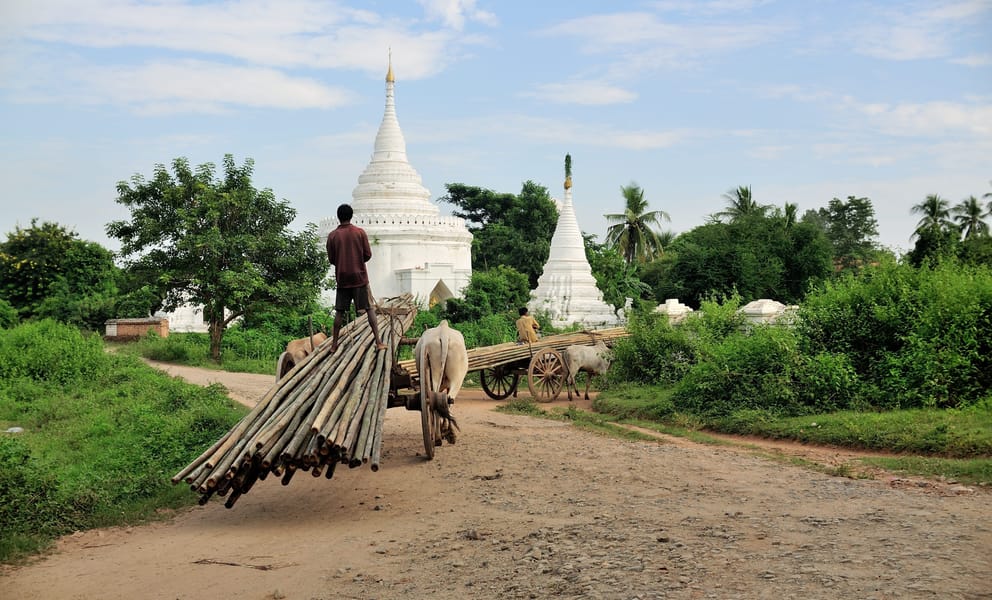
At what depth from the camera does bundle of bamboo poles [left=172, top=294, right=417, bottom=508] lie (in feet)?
22.6

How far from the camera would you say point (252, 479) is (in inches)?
282

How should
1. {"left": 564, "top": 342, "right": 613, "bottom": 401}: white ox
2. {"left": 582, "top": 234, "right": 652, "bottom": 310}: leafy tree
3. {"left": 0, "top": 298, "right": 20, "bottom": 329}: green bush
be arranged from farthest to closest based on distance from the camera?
1. {"left": 582, "top": 234, "right": 652, "bottom": 310}: leafy tree
2. {"left": 0, "top": 298, "right": 20, "bottom": 329}: green bush
3. {"left": 564, "top": 342, "right": 613, "bottom": 401}: white ox

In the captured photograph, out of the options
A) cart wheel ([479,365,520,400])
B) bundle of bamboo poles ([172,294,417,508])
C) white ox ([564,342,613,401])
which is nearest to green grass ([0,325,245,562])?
bundle of bamboo poles ([172,294,417,508])

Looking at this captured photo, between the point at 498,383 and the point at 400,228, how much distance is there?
17.5 m

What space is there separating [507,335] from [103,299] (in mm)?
A: 14947

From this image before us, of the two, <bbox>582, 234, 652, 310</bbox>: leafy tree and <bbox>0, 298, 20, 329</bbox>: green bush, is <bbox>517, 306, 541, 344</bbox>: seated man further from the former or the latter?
<bbox>0, 298, 20, 329</bbox>: green bush

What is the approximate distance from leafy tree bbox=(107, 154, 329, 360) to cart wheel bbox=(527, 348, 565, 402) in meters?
9.39

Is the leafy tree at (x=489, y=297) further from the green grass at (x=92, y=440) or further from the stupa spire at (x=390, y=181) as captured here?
the green grass at (x=92, y=440)

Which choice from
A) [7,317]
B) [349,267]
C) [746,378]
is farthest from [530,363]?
[7,317]

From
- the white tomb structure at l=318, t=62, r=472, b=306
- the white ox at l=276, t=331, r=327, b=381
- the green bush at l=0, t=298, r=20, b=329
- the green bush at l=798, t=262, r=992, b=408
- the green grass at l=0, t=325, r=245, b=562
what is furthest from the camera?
the white tomb structure at l=318, t=62, r=472, b=306

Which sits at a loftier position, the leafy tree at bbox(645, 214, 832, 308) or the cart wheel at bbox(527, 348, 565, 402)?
the leafy tree at bbox(645, 214, 832, 308)

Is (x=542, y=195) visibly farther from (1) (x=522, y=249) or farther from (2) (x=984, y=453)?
(2) (x=984, y=453)

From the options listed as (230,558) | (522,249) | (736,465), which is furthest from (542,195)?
(230,558)

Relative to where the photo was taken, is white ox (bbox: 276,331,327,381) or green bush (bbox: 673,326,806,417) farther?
green bush (bbox: 673,326,806,417)
